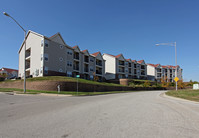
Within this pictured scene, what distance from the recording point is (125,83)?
4756cm

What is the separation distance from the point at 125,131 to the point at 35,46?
3399 centimetres

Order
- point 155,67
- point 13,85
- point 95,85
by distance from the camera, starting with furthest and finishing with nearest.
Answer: point 155,67
point 95,85
point 13,85

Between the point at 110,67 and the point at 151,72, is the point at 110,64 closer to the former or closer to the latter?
the point at 110,67

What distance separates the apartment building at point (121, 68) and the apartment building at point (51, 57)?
45.3ft

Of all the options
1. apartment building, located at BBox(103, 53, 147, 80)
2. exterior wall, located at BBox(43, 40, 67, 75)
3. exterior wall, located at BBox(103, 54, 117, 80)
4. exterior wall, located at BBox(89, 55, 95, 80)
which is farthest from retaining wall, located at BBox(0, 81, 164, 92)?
apartment building, located at BBox(103, 53, 147, 80)

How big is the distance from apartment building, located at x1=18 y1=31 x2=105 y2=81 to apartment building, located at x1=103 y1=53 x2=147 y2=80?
45.3ft

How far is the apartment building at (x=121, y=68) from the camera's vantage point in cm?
5409

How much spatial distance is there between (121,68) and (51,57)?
113 ft

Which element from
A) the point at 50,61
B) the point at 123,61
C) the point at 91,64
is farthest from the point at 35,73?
the point at 123,61

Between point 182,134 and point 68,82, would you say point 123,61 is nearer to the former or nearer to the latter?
point 68,82

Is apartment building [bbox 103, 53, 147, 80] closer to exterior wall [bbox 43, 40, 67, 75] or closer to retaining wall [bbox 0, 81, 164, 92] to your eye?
exterior wall [bbox 43, 40, 67, 75]

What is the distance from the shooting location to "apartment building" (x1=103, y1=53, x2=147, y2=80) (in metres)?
54.1

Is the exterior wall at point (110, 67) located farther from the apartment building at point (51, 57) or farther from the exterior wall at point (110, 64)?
the apartment building at point (51, 57)

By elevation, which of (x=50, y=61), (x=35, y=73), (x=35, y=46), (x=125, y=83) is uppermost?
(x=35, y=46)
